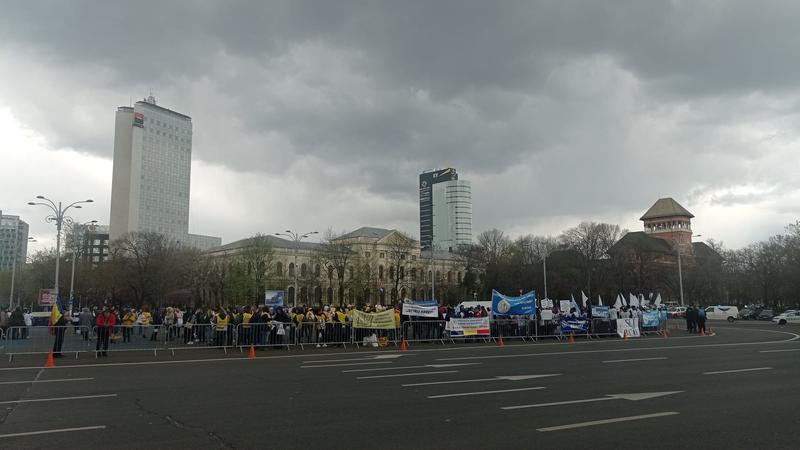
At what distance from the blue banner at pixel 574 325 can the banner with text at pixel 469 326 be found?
4983 millimetres

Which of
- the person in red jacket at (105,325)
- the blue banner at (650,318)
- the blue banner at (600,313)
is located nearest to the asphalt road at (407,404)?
the person in red jacket at (105,325)

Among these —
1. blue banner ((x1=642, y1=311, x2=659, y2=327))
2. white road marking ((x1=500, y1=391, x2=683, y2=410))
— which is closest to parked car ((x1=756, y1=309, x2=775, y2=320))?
blue banner ((x1=642, y1=311, x2=659, y2=327))

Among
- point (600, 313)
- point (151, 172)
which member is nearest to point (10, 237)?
point (151, 172)

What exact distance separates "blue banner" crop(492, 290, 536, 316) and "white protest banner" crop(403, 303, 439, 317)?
3.47 metres

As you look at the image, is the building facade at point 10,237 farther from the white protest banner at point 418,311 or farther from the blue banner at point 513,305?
the blue banner at point 513,305

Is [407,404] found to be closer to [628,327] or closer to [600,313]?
[600,313]

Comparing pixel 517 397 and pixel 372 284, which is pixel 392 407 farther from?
pixel 372 284

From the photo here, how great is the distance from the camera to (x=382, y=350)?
79.2 feet

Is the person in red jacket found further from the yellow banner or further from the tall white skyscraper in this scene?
the tall white skyscraper

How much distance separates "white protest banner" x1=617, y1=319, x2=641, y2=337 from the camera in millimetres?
32688

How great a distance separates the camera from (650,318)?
117 feet

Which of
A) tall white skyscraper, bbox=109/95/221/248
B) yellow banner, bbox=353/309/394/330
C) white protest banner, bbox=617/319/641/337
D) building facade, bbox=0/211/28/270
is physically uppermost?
tall white skyscraper, bbox=109/95/221/248

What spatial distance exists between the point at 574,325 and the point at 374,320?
1178 centimetres

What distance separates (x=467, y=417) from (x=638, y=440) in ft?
8.36
